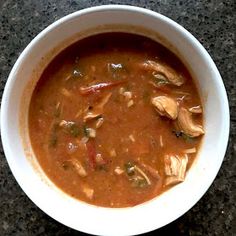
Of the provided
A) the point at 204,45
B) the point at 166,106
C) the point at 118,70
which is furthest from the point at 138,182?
the point at 204,45

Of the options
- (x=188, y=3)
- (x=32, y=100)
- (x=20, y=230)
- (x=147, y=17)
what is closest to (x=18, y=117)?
(x=32, y=100)

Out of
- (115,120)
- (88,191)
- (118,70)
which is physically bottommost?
(88,191)

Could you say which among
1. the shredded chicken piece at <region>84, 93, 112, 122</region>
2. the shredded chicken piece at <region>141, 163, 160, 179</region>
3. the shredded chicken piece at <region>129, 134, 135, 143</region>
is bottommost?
the shredded chicken piece at <region>141, 163, 160, 179</region>

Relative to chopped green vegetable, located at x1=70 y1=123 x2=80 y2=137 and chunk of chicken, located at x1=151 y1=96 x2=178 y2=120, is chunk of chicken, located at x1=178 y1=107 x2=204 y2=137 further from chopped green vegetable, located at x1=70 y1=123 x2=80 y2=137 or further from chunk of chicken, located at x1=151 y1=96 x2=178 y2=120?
chopped green vegetable, located at x1=70 y1=123 x2=80 y2=137

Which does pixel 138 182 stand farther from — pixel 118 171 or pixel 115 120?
pixel 115 120

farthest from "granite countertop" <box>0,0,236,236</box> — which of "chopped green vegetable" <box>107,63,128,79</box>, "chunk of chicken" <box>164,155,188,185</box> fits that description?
"chopped green vegetable" <box>107,63,128,79</box>

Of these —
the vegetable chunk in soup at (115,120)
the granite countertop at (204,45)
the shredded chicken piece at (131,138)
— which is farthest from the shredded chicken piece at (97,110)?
the granite countertop at (204,45)

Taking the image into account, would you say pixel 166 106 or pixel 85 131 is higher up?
pixel 166 106
